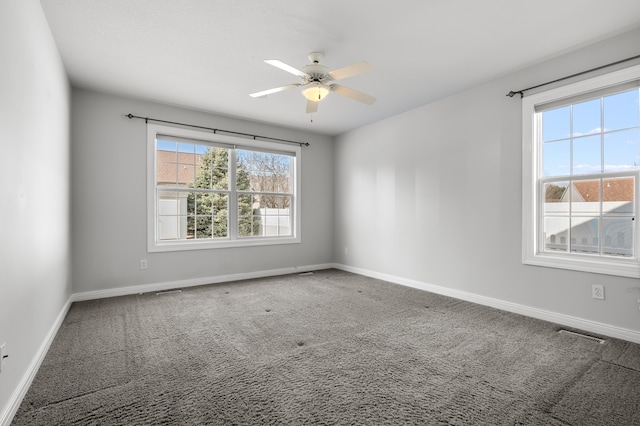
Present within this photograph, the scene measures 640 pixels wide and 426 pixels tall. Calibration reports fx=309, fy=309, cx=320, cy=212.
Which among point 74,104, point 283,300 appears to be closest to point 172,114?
point 74,104

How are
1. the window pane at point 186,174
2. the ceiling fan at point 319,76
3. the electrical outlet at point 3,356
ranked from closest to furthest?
the electrical outlet at point 3,356 < the ceiling fan at point 319,76 < the window pane at point 186,174

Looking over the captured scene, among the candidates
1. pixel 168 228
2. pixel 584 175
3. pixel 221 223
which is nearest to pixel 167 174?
pixel 168 228

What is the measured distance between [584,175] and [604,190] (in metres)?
0.20

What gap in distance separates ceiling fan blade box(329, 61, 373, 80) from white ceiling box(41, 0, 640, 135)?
0.35 meters

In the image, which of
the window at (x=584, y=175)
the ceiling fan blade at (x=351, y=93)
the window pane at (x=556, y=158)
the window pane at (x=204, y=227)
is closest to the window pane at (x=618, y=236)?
the window at (x=584, y=175)

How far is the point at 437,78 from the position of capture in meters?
3.42

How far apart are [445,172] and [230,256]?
10.9 feet

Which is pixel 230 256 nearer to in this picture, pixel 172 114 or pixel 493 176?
pixel 172 114

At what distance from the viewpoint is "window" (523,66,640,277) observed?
104 inches

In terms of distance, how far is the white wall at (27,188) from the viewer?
1601 millimetres

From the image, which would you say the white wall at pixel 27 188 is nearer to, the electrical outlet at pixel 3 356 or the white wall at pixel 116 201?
the electrical outlet at pixel 3 356

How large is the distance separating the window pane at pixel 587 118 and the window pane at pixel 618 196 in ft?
1.63

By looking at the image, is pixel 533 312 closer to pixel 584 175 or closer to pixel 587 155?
pixel 584 175

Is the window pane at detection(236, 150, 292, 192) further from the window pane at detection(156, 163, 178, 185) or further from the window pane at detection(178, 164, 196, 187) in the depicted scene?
the window pane at detection(156, 163, 178, 185)
